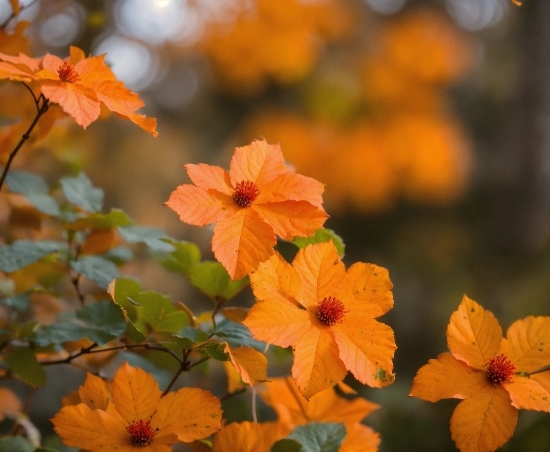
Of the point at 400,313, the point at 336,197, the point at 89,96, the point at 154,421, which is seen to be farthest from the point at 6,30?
the point at 336,197

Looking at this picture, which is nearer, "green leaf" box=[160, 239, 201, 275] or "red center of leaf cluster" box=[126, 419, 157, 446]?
"red center of leaf cluster" box=[126, 419, 157, 446]

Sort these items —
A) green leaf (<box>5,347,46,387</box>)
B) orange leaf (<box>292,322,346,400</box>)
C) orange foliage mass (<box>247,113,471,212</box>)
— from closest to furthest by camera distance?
orange leaf (<box>292,322,346,400</box>) → green leaf (<box>5,347,46,387</box>) → orange foliage mass (<box>247,113,471,212</box>)

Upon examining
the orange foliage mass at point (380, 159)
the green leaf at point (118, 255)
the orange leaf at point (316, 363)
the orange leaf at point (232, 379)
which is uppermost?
the orange leaf at point (316, 363)

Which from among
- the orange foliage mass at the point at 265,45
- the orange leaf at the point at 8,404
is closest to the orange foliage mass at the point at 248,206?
the orange leaf at the point at 8,404

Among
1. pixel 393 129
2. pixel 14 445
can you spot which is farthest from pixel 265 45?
pixel 14 445

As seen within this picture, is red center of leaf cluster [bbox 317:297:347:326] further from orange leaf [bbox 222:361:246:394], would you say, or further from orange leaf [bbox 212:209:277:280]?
orange leaf [bbox 222:361:246:394]

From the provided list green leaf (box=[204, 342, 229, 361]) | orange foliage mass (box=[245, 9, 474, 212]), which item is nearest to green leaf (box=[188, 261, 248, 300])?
green leaf (box=[204, 342, 229, 361])

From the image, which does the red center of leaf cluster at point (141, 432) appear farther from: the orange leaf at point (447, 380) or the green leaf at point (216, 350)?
the orange leaf at point (447, 380)
